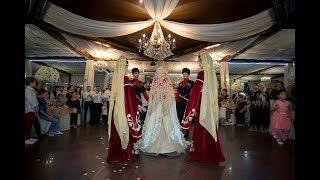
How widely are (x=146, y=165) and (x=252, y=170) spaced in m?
1.42

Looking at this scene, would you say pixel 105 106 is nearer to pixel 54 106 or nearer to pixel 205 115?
pixel 54 106

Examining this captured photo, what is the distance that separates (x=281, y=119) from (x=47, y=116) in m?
5.53

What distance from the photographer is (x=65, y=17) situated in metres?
5.23

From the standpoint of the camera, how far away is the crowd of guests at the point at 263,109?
21.5 feet

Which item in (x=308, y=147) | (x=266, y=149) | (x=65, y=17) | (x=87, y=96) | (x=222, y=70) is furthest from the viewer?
(x=222, y=70)

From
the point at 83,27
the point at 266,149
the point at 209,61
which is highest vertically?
the point at 83,27

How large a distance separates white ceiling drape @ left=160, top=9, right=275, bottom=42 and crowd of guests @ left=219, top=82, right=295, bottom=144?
1.79 m

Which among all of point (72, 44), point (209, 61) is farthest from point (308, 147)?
point (72, 44)

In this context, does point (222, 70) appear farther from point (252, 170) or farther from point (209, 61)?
point (252, 170)

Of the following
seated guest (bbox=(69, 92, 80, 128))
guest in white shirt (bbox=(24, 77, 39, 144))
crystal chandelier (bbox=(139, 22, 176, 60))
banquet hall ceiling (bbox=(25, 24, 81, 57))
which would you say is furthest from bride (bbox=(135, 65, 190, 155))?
seated guest (bbox=(69, 92, 80, 128))

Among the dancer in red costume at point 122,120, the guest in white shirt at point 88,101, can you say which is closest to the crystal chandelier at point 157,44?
the dancer in red costume at point 122,120

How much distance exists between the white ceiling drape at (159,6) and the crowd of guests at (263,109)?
10.6 feet

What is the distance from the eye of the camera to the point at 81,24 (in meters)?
5.47

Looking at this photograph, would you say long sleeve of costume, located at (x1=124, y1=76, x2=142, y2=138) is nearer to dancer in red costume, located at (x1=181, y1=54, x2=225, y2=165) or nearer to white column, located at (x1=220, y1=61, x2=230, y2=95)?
dancer in red costume, located at (x1=181, y1=54, x2=225, y2=165)
